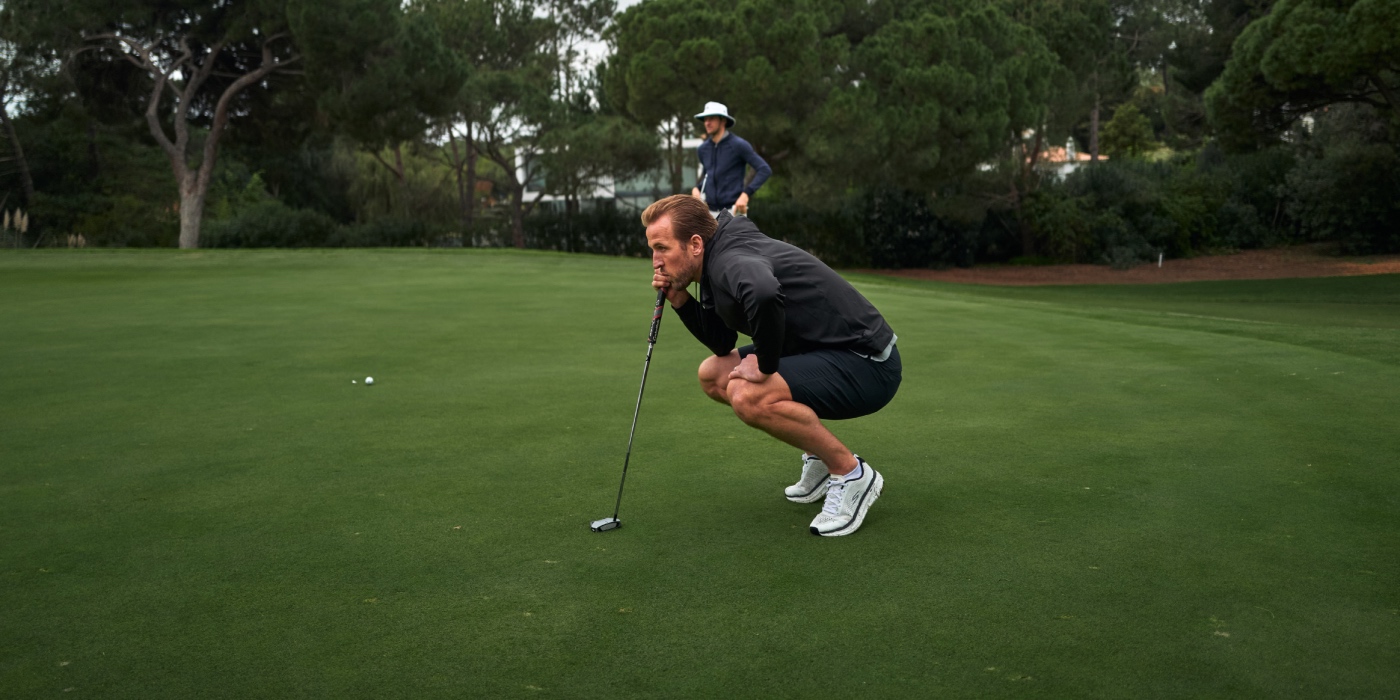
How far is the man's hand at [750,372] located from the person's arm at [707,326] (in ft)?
1.02

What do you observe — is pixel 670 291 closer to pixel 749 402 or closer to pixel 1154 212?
pixel 749 402

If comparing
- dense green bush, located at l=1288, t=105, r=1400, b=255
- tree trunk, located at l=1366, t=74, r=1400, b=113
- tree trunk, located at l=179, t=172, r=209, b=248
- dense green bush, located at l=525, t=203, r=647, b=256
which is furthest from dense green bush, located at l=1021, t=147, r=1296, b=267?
tree trunk, located at l=179, t=172, r=209, b=248

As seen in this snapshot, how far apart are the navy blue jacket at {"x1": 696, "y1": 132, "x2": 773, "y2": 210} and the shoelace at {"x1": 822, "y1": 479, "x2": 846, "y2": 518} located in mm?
8840

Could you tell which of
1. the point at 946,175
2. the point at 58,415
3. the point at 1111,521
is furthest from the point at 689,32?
the point at 1111,521

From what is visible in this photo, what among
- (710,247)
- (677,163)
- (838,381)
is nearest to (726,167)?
(710,247)

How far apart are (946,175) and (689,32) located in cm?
769

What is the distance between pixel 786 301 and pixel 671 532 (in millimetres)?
974

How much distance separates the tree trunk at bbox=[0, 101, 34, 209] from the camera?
39156mm

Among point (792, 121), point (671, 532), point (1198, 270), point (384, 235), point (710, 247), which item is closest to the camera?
point (671, 532)

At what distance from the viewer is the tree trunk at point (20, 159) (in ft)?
128

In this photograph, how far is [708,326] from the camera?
4762 millimetres

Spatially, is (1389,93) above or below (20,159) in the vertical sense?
above

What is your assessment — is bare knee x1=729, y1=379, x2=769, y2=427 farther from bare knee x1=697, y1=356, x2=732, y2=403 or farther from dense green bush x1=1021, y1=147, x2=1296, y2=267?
dense green bush x1=1021, y1=147, x2=1296, y2=267

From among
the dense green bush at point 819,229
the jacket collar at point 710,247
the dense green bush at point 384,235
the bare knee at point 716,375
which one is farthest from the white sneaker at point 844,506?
the dense green bush at point 384,235
